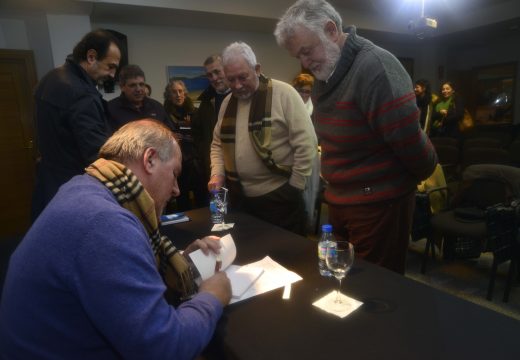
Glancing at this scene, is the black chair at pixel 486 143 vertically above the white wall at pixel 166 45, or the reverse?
the white wall at pixel 166 45

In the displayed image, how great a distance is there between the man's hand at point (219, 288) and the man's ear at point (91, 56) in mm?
1522

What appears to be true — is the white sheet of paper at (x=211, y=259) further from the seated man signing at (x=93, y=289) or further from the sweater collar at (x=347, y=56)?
the sweater collar at (x=347, y=56)

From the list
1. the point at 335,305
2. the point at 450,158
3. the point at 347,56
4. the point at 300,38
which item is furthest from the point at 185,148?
the point at 450,158

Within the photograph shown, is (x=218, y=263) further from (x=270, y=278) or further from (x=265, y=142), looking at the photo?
(x=265, y=142)

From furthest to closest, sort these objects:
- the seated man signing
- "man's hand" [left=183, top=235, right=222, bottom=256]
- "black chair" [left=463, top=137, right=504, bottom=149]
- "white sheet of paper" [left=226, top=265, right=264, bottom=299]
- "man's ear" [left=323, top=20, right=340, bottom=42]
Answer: "black chair" [left=463, top=137, right=504, bottom=149], "man's ear" [left=323, top=20, right=340, bottom=42], "man's hand" [left=183, top=235, right=222, bottom=256], "white sheet of paper" [left=226, top=265, right=264, bottom=299], the seated man signing

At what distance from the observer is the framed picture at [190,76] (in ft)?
17.1

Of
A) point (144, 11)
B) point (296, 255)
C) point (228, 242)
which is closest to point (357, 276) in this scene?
point (296, 255)

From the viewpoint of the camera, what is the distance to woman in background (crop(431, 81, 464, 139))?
18.8 ft

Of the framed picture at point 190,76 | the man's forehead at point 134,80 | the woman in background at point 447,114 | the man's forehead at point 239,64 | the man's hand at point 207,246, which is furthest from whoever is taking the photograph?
the woman in background at point 447,114

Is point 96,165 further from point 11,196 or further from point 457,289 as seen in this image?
point 11,196

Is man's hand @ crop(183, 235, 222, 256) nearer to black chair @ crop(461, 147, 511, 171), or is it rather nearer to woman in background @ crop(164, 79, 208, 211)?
woman in background @ crop(164, 79, 208, 211)

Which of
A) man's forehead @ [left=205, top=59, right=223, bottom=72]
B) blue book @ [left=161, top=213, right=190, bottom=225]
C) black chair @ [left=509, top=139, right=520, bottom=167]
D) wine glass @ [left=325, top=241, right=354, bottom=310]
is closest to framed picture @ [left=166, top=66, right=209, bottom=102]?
man's forehead @ [left=205, top=59, right=223, bottom=72]

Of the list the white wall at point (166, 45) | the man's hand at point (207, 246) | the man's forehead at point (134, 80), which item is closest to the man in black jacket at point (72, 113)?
the man's forehead at point (134, 80)

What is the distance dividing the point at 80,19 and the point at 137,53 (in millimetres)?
951
